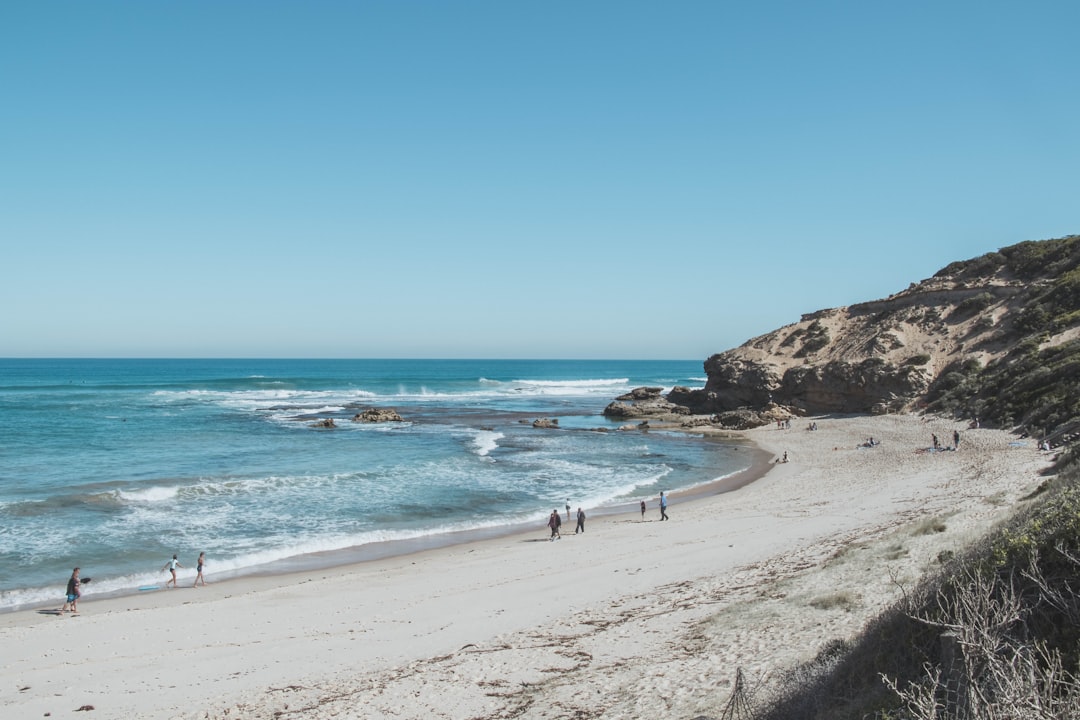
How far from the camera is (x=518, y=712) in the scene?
8.30 metres

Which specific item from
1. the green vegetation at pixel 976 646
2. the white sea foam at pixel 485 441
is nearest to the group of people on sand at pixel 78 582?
the green vegetation at pixel 976 646

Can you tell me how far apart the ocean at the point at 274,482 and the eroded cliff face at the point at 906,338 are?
1137 cm

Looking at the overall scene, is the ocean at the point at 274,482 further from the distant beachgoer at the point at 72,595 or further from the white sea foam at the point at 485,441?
the distant beachgoer at the point at 72,595

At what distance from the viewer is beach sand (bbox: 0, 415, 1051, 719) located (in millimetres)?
9008

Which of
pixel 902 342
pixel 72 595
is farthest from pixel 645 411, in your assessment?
pixel 72 595

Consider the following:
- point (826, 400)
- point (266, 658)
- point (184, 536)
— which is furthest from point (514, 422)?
point (266, 658)

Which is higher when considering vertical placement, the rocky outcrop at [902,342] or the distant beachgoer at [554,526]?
the rocky outcrop at [902,342]

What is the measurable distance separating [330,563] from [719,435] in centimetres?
3272

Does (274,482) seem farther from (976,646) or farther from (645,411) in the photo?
(645,411)

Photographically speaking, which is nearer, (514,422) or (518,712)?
(518,712)

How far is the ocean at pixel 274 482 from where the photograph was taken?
18875 mm

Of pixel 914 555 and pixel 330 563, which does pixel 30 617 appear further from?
pixel 914 555

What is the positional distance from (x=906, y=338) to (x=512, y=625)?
4593 centimetres

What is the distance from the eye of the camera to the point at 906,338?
4944cm
